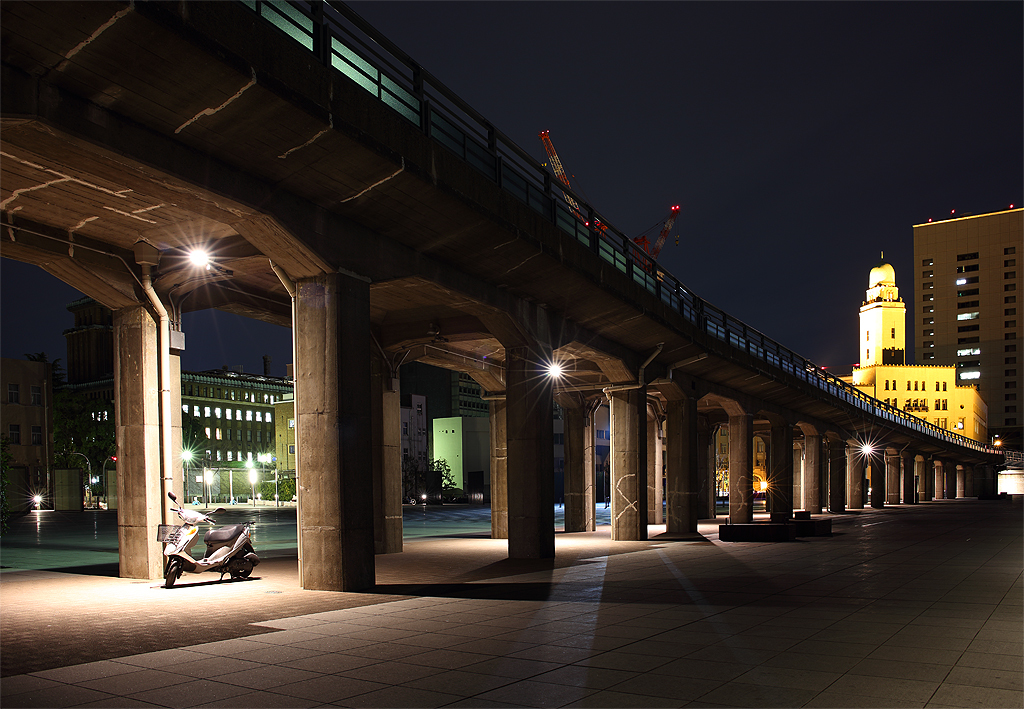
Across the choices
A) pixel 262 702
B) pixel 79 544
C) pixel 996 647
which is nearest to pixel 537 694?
pixel 262 702

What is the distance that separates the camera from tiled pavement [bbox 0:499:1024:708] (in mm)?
7883

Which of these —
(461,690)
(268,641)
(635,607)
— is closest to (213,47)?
(268,641)

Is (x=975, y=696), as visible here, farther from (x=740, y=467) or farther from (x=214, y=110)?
(x=740, y=467)

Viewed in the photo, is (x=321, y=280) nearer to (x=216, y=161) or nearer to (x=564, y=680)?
(x=216, y=161)

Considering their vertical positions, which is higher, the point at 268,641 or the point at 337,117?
the point at 337,117

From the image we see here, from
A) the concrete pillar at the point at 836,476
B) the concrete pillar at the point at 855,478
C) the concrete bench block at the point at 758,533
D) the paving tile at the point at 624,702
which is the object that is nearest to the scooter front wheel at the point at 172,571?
the paving tile at the point at 624,702

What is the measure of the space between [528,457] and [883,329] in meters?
180

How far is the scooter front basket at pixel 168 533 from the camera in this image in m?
16.0

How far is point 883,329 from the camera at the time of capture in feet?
604

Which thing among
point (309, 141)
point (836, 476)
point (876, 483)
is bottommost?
point (876, 483)

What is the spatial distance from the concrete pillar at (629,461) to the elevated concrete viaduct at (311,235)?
195mm

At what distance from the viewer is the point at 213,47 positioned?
1070 cm

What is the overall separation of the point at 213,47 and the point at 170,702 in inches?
307

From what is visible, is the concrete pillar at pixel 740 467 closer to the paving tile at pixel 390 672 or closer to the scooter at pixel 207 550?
the scooter at pixel 207 550
